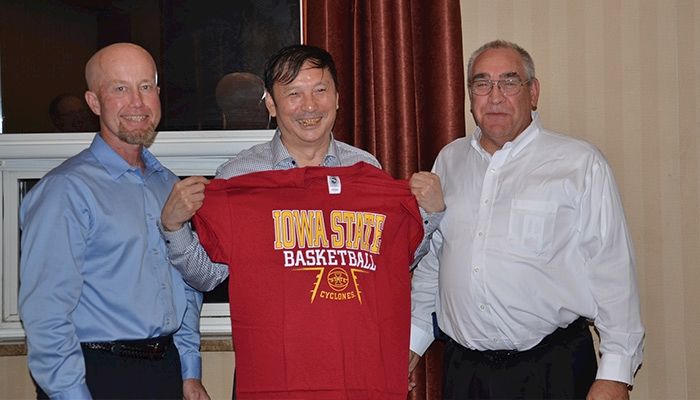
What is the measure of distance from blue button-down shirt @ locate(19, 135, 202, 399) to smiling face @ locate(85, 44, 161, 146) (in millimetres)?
72

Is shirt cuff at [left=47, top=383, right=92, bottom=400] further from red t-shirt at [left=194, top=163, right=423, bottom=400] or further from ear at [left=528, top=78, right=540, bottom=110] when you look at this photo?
ear at [left=528, top=78, right=540, bottom=110]

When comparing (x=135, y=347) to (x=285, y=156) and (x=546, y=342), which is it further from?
(x=546, y=342)

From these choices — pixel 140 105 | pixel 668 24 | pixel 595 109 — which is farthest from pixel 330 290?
pixel 668 24

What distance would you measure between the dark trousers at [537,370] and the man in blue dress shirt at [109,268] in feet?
2.88

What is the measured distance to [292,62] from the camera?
7.39ft

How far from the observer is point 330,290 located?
216cm

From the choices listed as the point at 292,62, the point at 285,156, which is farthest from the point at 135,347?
the point at 292,62

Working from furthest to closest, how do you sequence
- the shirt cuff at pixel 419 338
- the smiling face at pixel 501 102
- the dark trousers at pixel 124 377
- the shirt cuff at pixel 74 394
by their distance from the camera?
the shirt cuff at pixel 419 338 → the smiling face at pixel 501 102 → the dark trousers at pixel 124 377 → the shirt cuff at pixel 74 394

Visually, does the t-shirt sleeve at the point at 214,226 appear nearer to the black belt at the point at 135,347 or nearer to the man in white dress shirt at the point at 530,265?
the black belt at the point at 135,347

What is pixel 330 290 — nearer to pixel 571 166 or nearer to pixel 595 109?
pixel 571 166

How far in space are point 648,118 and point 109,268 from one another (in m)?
2.07

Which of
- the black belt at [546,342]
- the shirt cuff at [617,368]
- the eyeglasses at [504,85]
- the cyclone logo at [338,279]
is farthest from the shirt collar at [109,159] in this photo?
the shirt cuff at [617,368]

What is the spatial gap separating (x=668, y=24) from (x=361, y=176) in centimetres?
152

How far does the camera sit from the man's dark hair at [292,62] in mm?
2252
